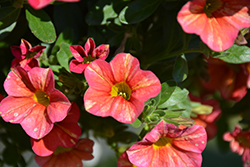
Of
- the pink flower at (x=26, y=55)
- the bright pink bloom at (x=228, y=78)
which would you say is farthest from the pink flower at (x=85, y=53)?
the bright pink bloom at (x=228, y=78)

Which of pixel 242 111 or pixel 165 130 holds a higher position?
pixel 165 130

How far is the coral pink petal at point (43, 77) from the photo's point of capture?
1.97ft

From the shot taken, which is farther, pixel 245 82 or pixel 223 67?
pixel 223 67

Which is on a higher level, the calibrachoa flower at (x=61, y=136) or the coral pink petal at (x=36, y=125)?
the coral pink petal at (x=36, y=125)

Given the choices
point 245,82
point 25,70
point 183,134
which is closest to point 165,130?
point 183,134

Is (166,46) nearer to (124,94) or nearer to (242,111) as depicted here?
(124,94)

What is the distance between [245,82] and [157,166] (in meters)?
0.50

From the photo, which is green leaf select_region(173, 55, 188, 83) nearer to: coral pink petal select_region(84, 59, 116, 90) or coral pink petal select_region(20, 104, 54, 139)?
coral pink petal select_region(84, 59, 116, 90)

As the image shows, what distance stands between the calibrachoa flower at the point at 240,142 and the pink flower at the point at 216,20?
0.49 metres

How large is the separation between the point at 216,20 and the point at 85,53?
295 mm

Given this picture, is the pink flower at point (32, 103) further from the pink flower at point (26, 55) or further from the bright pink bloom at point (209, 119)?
the bright pink bloom at point (209, 119)

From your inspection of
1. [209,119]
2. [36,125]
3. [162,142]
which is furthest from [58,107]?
[209,119]

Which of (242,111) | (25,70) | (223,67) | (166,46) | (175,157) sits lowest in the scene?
(242,111)

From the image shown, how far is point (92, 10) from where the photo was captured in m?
0.76
